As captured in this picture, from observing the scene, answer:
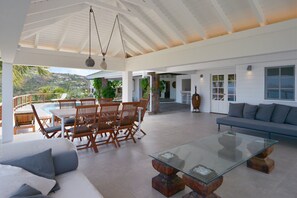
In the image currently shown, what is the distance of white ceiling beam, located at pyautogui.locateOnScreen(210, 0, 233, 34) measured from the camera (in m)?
3.52

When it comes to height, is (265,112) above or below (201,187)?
above

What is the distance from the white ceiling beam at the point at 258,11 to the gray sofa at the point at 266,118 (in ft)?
8.49

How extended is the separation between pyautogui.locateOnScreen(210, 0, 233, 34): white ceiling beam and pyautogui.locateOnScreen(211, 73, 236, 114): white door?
5.24 m

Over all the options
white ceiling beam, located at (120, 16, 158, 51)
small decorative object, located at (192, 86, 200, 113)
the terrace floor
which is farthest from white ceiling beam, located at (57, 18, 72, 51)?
small decorative object, located at (192, 86, 200, 113)

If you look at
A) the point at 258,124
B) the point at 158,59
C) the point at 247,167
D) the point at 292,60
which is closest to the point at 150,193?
→ the point at 247,167

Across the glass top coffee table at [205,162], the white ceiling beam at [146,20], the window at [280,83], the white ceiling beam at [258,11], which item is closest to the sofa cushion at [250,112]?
the window at [280,83]

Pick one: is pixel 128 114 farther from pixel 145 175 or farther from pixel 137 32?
pixel 137 32

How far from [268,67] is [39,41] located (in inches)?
306

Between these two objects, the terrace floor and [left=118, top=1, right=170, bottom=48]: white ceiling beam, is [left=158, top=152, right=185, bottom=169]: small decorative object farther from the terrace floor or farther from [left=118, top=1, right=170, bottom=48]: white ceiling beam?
[left=118, top=1, right=170, bottom=48]: white ceiling beam

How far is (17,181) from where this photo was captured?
1477 mm

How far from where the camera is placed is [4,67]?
4.71m

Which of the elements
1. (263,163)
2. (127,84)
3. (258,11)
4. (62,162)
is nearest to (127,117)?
(62,162)

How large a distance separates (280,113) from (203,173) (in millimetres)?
4380

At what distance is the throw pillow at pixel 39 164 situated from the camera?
5.57 feet
